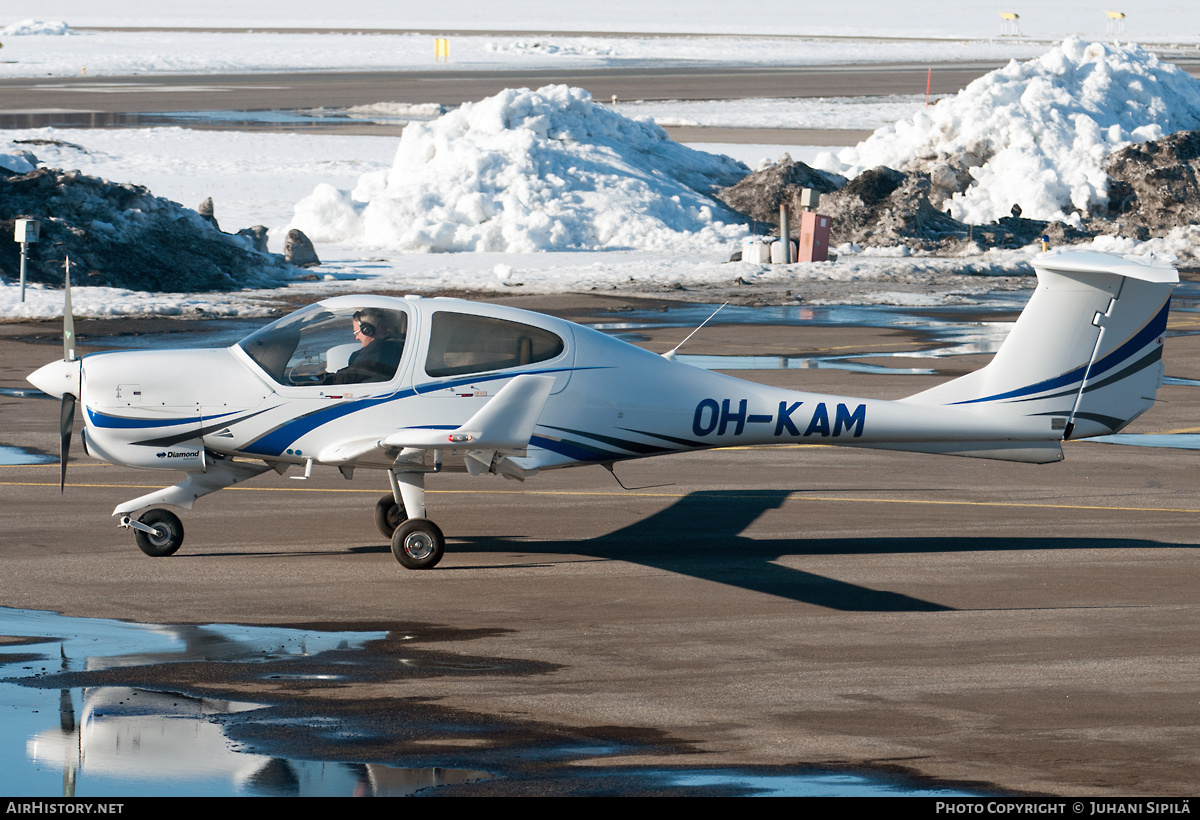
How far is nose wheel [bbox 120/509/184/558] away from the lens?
12.6 metres

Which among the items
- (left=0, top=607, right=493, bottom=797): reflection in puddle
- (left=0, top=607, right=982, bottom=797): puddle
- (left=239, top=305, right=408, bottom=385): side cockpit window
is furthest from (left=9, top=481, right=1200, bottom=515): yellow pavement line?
(left=0, top=607, right=982, bottom=797): puddle

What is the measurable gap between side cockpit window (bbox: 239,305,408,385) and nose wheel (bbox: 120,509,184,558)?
1.65 meters

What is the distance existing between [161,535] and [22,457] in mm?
4940

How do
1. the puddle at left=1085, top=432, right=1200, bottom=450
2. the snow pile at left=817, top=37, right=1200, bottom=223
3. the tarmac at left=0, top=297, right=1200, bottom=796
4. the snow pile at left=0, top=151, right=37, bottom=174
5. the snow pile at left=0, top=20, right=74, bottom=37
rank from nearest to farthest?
the tarmac at left=0, top=297, right=1200, bottom=796
the puddle at left=1085, top=432, right=1200, bottom=450
the snow pile at left=0, top=151, right=37, bottom=174
the snow pile at left=817, top=37, right=1200, bottom=223
the snow pile at left=0, top=20, right=74, bottom=37

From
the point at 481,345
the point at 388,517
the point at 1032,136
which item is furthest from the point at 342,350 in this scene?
the point at 1032,136

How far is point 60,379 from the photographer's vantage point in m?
12.3

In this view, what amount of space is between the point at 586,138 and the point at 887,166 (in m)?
9.29

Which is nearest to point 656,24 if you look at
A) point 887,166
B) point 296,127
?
point 296,127

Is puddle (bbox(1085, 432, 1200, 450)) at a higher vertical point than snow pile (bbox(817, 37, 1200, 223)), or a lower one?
lower

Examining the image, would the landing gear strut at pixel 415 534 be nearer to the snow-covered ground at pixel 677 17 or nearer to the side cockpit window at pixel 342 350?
the side cockpit window at pixel 342 350

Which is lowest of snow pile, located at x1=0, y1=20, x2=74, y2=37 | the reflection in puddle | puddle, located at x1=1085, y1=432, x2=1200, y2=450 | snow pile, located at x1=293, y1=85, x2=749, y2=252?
the reflection in puddle

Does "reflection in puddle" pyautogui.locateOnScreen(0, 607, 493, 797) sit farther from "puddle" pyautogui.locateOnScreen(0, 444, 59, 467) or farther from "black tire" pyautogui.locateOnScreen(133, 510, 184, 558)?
"puddle" pyautogui.locateOnScreen(0, 444, 59, 467)

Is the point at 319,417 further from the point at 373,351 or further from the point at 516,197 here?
the point at 516,197

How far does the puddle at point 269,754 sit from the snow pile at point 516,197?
1108 inches
